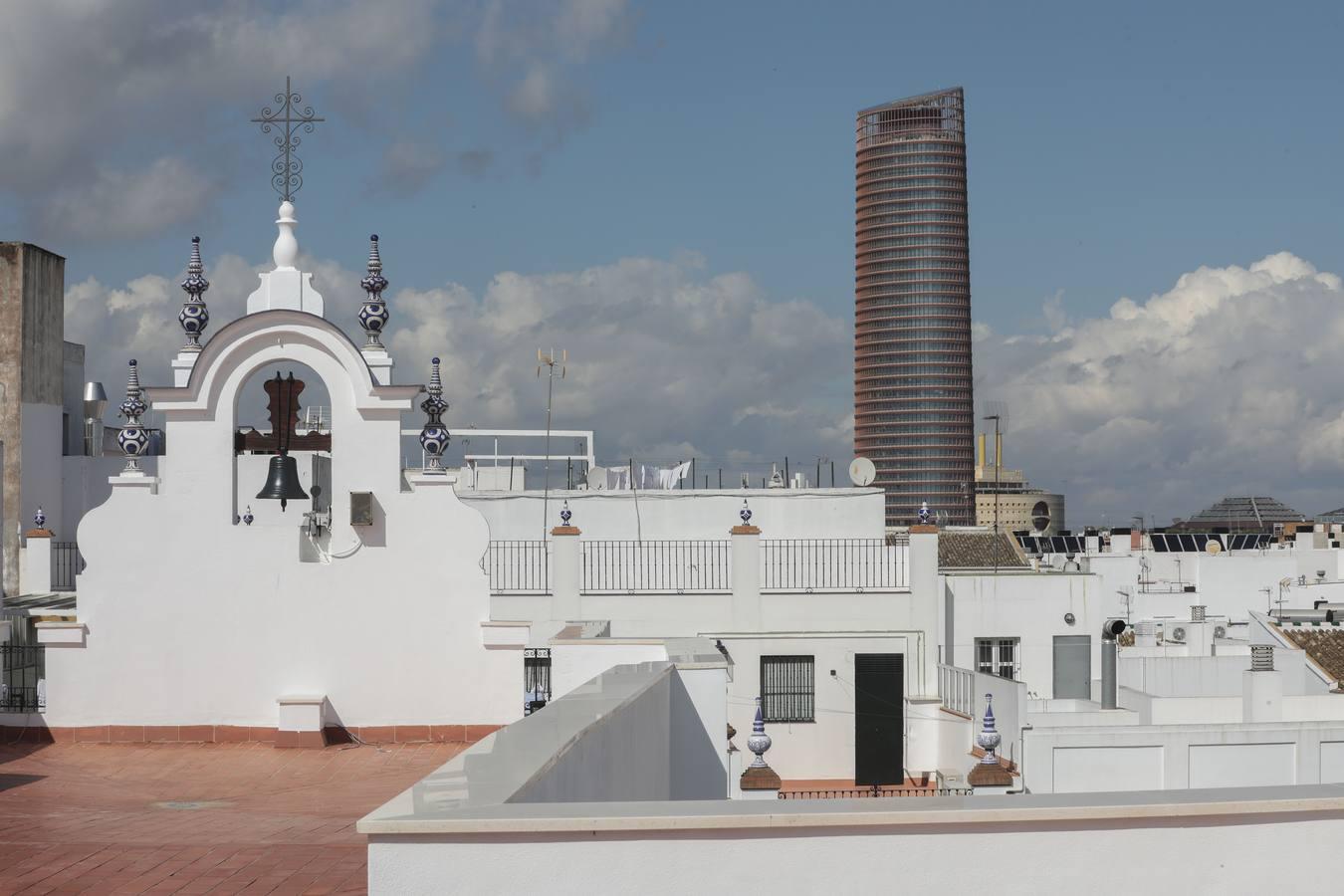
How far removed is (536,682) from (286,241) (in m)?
5.45

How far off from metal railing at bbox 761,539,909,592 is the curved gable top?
596 inches

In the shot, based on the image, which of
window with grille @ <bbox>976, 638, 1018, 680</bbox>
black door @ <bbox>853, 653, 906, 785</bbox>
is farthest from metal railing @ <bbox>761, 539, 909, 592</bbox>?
window with grille @ <bbox>976, 638, 1018, 680</bbox>

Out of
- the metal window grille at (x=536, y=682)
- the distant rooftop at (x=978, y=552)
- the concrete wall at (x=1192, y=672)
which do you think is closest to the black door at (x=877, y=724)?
the concrete wall at (x=1192, y=672)

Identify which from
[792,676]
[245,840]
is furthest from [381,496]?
[792,676]

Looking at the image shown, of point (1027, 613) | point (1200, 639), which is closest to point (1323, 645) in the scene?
point (1200, 639)

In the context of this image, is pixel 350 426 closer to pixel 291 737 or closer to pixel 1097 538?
pixel 291 737

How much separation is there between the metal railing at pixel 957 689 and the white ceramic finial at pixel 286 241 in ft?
51.0

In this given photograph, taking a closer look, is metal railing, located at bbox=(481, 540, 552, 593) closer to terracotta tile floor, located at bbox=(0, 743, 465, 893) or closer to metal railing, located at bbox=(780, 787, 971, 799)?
metal railing, located at bbox=(780, 787, 971, 799)

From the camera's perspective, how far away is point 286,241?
1469 cm

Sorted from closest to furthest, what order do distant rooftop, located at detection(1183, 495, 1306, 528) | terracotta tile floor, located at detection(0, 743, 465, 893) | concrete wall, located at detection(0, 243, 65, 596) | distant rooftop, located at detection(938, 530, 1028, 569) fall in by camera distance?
1. terracotta tile floor, located at detection(0, 743, 465, 893)
2. concrete wall, located at detection(0, 243, 65, 596)
3. distant rooftop, located at detection(938, 530, 1028, 569)
4. distant rooftop, located at detection(1183, 495, 1306, 528)

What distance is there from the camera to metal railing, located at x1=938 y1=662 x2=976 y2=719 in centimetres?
2608

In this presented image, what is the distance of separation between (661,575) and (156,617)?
50.0ft

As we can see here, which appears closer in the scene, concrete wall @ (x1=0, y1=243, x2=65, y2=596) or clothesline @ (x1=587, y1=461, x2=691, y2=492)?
concrete wall @ (x1=0, y1=243, x2=65, y2=596)

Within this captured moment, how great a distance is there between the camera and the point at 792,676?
27312 millimetres
